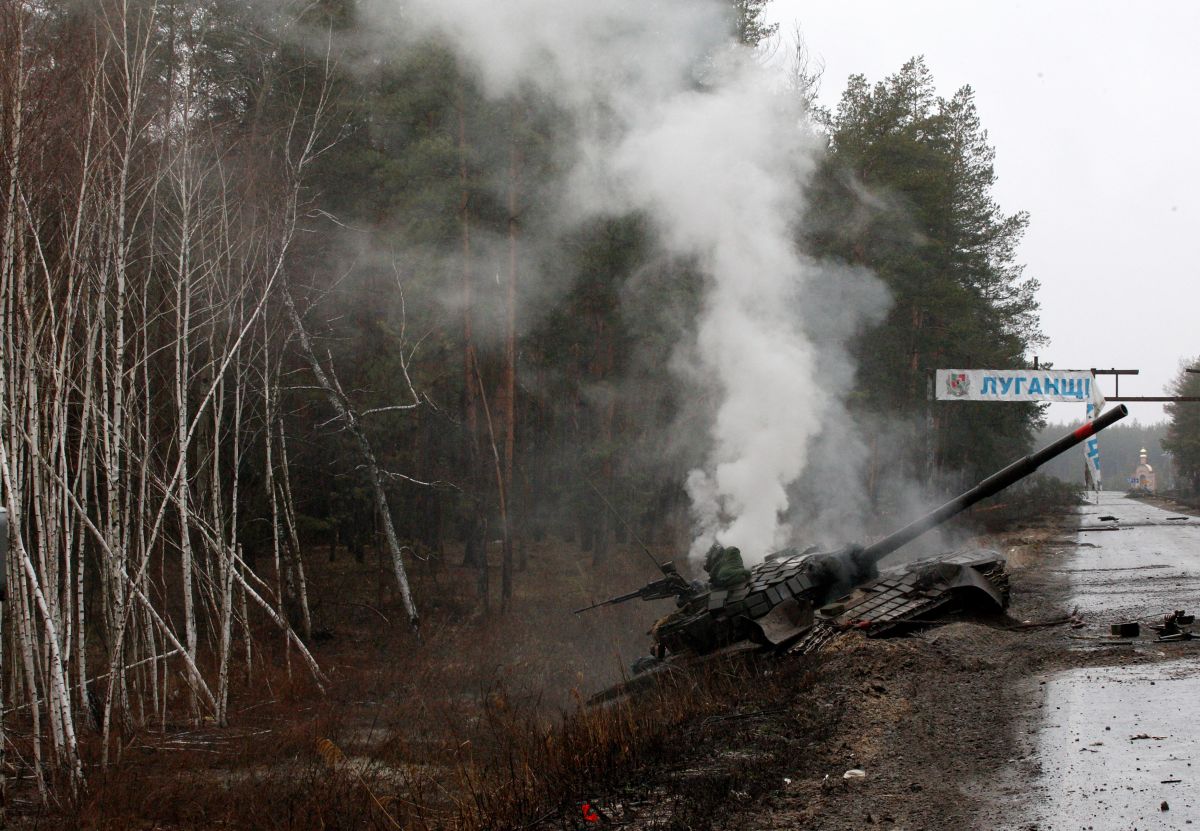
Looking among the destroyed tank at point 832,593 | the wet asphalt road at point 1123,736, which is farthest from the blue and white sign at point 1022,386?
the destroyed tank at point 832,593

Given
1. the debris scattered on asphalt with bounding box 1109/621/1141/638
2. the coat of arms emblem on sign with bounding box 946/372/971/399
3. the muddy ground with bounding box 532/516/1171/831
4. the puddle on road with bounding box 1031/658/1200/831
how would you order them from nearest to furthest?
the puddle on road with bounding box 1031/658/1200/831, the muddy ground with bounding box 532/516/1171/831, the debris scattered on asphalt with bounding box 1109/621/1141/638, the coat of arms emblem on sign with bounding box 946/372/971/399

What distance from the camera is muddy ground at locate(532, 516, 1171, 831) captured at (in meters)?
6.52

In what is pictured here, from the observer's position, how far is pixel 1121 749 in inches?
283

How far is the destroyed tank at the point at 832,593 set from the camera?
11.8 m

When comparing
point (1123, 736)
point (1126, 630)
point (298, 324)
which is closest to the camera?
point (1123, 736)

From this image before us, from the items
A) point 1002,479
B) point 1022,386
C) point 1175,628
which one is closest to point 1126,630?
point 1175,628

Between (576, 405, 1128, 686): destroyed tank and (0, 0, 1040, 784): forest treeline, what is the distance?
5161mm

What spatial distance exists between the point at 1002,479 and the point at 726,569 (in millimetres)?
3423

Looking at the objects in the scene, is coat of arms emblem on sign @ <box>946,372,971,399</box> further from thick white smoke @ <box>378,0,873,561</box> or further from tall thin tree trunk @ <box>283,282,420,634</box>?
tall thin tree trunk @ <box>283,282,420,634</box>

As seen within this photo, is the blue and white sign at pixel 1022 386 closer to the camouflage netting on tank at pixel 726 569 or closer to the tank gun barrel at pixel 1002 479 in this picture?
the tank gun barrel at pixel 1002 479

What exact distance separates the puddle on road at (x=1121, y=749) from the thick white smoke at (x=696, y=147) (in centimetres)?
874

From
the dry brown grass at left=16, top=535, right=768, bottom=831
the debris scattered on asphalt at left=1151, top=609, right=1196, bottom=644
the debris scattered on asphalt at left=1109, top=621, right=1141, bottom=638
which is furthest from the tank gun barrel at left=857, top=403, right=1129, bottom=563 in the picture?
the dry brown grass at left=16, top=535, right=768, bottom=831

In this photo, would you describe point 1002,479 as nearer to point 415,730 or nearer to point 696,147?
point 415,730

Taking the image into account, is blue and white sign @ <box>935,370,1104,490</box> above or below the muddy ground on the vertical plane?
above
